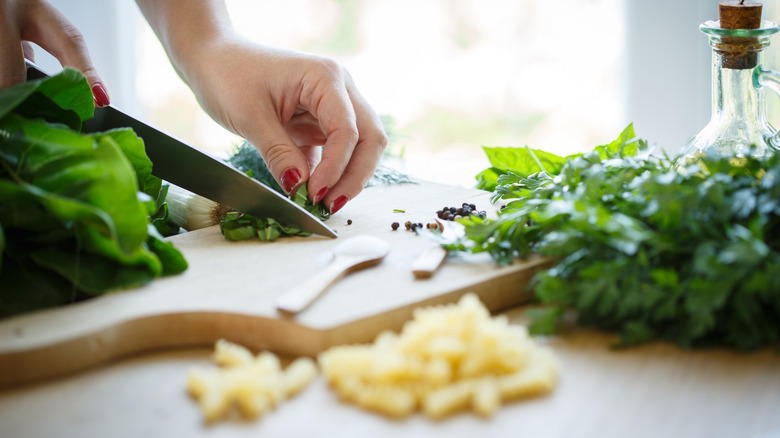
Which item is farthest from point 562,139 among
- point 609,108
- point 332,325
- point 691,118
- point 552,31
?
point 332,325

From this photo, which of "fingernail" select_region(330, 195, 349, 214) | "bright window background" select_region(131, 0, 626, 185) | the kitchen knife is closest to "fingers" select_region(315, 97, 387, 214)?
"fingernail" select_region(330, 195, 349, 214)

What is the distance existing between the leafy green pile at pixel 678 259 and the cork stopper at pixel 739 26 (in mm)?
325

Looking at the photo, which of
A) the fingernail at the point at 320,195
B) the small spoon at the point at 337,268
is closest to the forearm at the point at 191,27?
the fingernail at the point at 320,195

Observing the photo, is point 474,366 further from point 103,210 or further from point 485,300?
point 103,210

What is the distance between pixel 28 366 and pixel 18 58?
730mm

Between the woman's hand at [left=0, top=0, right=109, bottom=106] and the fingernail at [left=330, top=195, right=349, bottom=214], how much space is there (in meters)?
0.48

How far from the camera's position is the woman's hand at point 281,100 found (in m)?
1.45

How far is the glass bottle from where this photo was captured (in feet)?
3.99

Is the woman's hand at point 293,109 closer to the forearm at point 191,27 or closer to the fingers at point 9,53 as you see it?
the forearm at point 191,27

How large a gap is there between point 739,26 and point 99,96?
1.15m

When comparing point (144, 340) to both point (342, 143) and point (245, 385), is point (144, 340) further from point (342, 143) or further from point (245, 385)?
point (342, 143)

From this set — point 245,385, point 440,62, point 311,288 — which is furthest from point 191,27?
point 440,62

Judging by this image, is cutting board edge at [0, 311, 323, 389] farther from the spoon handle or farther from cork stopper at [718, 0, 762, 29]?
cork stopper at [718, 0, 762, 29]

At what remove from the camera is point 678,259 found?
3.02 ft
